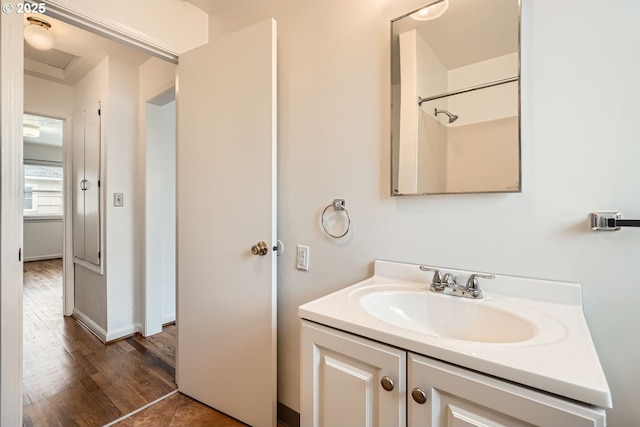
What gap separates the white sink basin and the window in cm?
804

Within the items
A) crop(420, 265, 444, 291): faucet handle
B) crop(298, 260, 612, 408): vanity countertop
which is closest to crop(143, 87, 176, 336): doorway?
crop(298, 260, 612, 408): vanity countertop

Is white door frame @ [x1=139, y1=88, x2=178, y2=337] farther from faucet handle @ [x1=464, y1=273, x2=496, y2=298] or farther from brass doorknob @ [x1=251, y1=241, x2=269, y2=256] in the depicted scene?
faucet handle @ [x1=464, y1=273, x2=496, y2=298]

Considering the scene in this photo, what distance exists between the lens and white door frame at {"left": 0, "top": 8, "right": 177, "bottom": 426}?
44.7 inches

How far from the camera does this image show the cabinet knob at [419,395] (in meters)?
0.68

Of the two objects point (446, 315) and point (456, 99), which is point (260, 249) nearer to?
point (446, 315)

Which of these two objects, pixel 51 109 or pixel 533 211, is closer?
pixel 533 211

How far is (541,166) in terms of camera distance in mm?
950

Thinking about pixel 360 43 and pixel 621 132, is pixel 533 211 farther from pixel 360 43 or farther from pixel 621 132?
pixel 360 43

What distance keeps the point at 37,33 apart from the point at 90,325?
241 centimetres

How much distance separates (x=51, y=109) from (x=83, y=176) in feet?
2.66

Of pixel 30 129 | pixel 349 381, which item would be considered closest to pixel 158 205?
pixel 349 381

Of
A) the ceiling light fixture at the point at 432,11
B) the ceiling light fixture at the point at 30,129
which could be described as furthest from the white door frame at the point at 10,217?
→ the ceiling light fixture at the point at 30,129

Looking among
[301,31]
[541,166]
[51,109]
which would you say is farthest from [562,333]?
[51,109]

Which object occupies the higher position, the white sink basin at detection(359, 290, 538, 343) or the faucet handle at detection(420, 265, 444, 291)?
the faucet handle at detection(420, 265, 444, 291)
